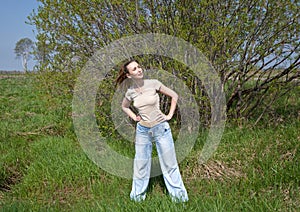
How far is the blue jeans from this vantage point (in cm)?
309

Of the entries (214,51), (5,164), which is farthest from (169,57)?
(5,164)

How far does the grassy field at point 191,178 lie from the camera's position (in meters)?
3.02

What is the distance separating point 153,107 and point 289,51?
291 centimetres

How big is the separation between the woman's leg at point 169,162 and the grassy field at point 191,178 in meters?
0.13

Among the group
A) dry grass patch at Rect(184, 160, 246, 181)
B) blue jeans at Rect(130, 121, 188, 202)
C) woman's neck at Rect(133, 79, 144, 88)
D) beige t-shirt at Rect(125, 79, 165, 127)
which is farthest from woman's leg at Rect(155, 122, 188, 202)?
dry grass patch at Rect(184, 160, 246, 181)

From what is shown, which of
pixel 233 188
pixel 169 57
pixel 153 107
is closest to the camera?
pixel 153 107

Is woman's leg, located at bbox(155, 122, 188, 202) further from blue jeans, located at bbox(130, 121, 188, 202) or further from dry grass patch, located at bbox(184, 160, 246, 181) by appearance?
dry grass patch, located at bbox(184, 160, 246, 181)

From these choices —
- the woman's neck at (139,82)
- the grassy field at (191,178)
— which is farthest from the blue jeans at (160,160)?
the woman's neck at (139,82)

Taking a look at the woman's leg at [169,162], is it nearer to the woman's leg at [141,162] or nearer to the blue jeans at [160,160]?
the blue jeans at [160,160]

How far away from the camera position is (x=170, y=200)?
Answer: 3031 mm

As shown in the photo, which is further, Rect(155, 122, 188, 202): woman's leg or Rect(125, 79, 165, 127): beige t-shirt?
Rect(155, 122, 188, 202): woman's leg

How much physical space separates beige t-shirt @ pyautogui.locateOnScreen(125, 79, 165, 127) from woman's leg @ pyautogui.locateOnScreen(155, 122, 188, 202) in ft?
0.38

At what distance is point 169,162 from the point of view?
315cm

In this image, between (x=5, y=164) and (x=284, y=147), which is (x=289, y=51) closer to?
(x=284, y=147)
